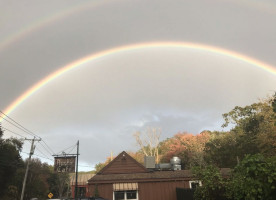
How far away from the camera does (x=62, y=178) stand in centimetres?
6800

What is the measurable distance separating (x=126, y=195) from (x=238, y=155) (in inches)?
786

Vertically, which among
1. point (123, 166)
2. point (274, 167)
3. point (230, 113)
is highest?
point (230, 113)

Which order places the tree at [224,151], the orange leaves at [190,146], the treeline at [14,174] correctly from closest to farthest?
the treeline at [14,174]
the tree at [224,151]
the orange leaves at [190,146]

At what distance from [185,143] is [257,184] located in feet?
160

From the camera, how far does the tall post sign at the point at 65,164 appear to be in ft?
86.6

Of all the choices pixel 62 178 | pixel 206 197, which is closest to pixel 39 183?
pixel 62 178

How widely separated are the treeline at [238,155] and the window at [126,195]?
28.3 ft

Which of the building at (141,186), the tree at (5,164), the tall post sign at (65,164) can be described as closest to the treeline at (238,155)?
the building at (141,186)

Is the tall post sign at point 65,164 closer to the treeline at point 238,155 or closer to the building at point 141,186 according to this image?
the building at point 141,186

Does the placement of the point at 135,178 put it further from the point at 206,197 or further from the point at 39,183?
the point at 39,183

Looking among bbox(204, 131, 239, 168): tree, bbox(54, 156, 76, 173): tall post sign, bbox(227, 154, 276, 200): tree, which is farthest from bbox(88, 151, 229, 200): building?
bbox(227, 154, 276, 200): tree

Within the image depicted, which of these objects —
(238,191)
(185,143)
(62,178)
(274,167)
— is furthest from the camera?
(62,178)

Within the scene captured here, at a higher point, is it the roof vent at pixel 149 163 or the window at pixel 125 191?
the roof vent at pixel 149 163

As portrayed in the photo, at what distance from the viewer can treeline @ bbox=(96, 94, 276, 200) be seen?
455 cm
